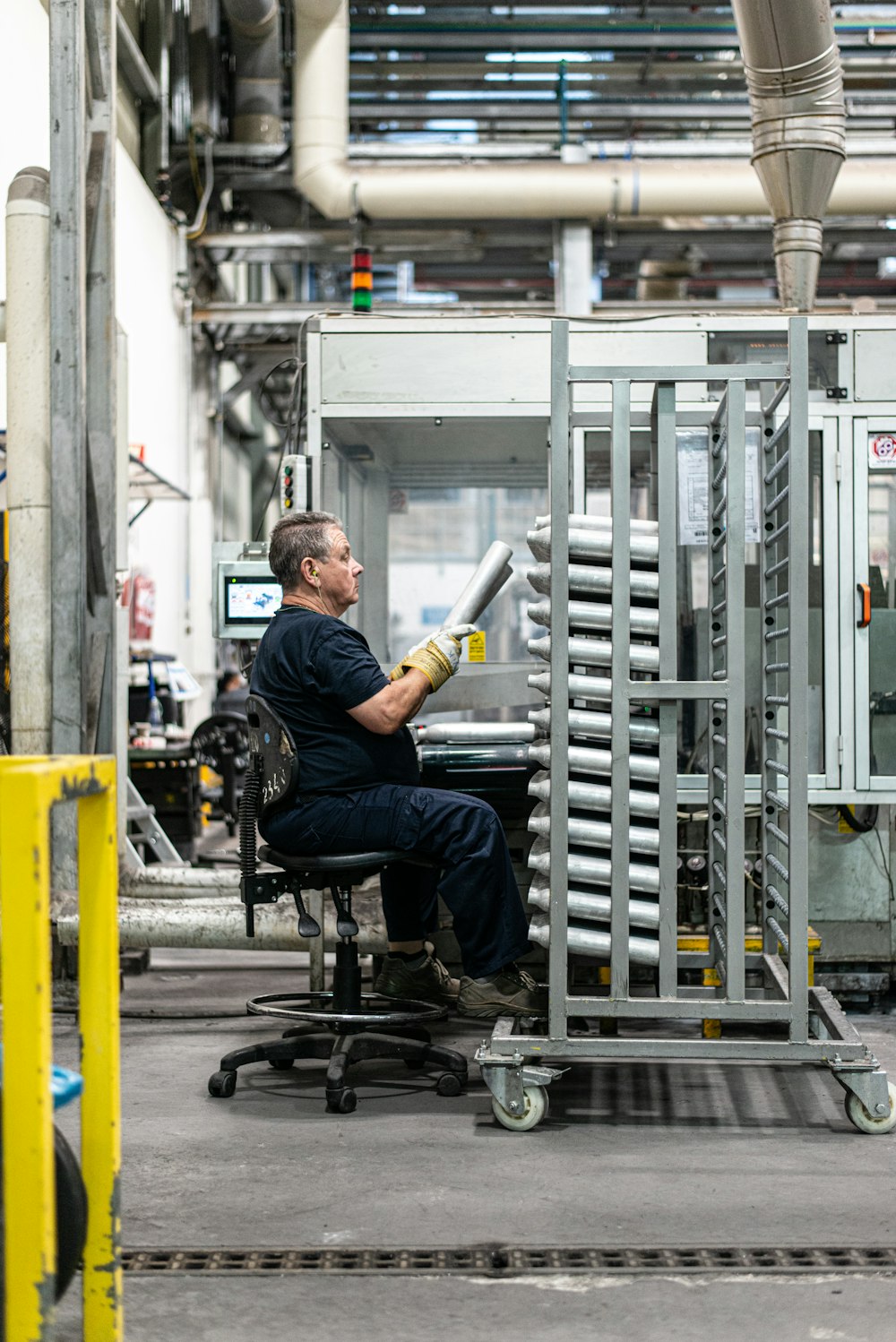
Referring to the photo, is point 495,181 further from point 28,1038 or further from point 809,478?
point 28,1038

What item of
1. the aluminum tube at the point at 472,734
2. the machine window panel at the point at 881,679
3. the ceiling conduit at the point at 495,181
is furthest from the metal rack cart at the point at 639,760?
the ceiling conduit at the point at 495,181

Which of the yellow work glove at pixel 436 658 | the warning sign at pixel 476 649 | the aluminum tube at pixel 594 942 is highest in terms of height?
the warning sign at pixel 476 649

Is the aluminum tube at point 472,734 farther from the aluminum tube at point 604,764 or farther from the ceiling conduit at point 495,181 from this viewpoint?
the ceiling conduit at point 495,181

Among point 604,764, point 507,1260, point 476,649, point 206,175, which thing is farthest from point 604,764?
point 206,175

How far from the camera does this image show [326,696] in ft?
9.93

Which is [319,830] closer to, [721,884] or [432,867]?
[432,867]

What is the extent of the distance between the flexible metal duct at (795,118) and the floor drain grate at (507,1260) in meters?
3.36

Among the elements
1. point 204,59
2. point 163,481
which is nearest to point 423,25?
point 204,59

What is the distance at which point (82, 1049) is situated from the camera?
1.69 metres

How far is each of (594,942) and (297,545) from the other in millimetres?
1207

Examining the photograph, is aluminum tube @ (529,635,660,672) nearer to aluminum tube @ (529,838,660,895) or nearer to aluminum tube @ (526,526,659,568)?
aluminum tube @ (526,526,659,568)

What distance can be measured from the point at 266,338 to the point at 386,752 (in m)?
6.73

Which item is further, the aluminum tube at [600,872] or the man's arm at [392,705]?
the man's arm at [392,705]

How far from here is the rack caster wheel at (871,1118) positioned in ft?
9.08
